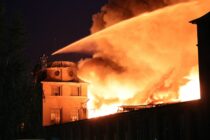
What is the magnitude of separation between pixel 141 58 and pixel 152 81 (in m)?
3.82

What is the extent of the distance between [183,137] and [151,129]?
2860 millimetres

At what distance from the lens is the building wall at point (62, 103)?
208ft

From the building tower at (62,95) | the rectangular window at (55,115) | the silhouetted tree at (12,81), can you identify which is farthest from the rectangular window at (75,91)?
the silhouetted tree at (12,81)

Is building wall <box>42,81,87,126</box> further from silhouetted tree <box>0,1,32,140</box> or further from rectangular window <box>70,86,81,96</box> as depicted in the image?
silhouetted tree <box>0,1,32,140</box>

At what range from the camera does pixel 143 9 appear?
5909 centimetres

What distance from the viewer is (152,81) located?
199 ft

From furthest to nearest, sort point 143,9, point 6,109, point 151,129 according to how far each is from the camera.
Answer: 1. point 143,9
2. point 6,109
3. point 151,129

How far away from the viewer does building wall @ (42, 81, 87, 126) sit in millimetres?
63500

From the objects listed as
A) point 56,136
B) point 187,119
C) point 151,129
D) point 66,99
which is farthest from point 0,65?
point 187,119

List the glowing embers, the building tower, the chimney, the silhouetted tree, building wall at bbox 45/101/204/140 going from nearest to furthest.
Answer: building wall at bbox 45/101/204/140 < the chimney < the glowing embers < the silhouetted tree < the building tower

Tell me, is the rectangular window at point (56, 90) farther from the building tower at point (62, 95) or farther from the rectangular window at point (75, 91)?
the rectangular window at point (75, 91)

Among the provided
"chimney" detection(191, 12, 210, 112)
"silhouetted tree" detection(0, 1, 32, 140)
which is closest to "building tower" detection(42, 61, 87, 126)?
"silhouetted tree" detection(0, 1, 32, 140)

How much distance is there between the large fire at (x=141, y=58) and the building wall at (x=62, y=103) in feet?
5.13

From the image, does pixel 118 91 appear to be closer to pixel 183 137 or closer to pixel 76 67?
pixel 76 67
